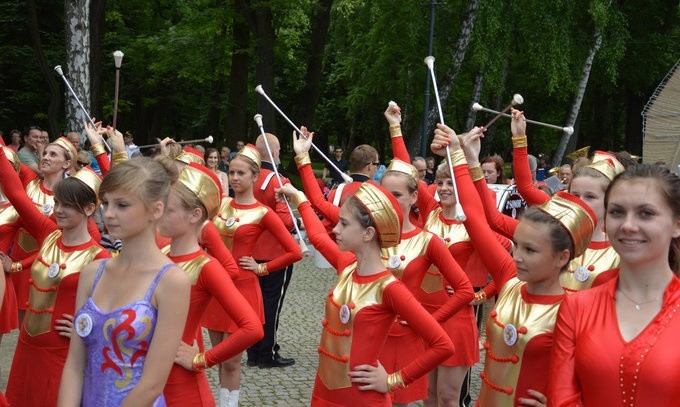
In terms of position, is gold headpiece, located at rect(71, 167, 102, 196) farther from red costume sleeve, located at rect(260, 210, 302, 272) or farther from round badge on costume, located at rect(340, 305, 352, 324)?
red costume sleeve, located at rect(260, 210, 302, 272)

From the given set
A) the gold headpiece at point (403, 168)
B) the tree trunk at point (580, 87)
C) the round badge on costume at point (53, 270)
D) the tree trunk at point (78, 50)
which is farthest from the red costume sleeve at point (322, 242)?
the tree trunk at point (580, 87)

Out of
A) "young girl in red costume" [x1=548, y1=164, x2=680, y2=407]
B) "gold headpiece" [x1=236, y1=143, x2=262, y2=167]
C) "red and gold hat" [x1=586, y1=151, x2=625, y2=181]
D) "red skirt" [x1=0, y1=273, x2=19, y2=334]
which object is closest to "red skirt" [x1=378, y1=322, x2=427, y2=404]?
"red and gold hat" [x1=586, y1=151, x2=625, y2=181]

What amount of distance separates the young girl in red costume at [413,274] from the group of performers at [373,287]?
2 centimetres

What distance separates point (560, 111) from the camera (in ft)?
139

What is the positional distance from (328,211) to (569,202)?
2.62 meters

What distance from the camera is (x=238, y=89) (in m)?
28.2

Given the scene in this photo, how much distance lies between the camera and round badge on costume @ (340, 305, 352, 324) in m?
4.61

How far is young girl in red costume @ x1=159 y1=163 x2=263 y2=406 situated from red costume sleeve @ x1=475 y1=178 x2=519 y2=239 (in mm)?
1620

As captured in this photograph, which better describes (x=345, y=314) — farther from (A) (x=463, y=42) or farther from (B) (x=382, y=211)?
(A) (x=463, y=42)

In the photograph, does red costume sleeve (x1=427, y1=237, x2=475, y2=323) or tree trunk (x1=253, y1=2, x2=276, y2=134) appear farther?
tree trunk (x1=253, y1=2, x2=276, y2=134)

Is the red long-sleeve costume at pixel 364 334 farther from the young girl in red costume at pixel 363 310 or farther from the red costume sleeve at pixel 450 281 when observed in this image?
the red costume sleeve at pixel 450 281

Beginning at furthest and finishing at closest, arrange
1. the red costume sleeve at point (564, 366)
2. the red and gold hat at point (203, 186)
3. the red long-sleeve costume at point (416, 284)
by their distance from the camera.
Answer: the red long-sleeve costume at point (416, 284), the red and gold hat at point (203, 186), the red costume sleeve at point (564, 366)

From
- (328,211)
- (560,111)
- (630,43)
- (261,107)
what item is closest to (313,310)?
(328,211)

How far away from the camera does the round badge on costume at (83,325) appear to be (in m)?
3.45
